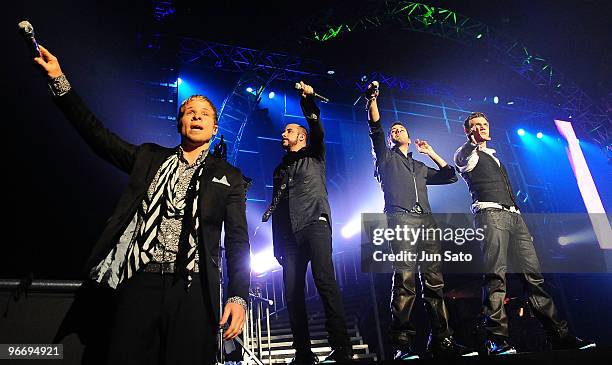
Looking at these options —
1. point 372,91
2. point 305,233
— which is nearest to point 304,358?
point 305,233

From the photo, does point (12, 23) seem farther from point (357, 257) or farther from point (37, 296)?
point (357, 257)

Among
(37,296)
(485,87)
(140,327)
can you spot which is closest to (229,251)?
(140,327)

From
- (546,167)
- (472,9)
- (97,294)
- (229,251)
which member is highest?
(472,9)

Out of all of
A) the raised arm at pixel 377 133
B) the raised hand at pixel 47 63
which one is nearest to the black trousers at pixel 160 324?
the raised hand at pixel 47 63

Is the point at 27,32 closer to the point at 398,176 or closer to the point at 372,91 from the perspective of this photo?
the point at 372,91

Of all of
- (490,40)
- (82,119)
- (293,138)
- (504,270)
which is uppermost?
(490,40)

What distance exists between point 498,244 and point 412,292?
2.96 ft

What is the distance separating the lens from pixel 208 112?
91.2 inches

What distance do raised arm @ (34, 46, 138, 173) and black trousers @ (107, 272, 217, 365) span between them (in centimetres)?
70

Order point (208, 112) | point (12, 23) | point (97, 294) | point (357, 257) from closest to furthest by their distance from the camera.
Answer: point (97, 294)
point (208, 112)
point (12, 23)
point (357, 257)

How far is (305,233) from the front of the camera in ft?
12.4

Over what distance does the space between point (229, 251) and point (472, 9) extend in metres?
10.2

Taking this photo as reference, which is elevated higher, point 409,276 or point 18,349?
point 409,276

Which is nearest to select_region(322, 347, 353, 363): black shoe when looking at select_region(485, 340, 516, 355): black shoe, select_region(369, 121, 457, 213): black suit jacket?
select_region(485, 340, 516, 355): black shoe
